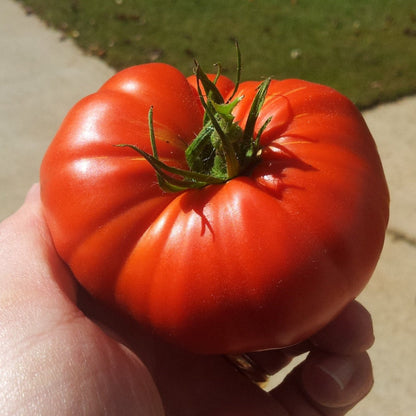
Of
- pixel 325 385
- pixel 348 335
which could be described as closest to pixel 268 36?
pixel 348 335

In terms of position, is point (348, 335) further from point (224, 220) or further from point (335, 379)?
point (224, 220)

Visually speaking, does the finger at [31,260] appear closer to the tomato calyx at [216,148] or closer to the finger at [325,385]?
the tomato calyx at [216,148]

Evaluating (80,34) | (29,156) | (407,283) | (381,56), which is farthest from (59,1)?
(407,283)

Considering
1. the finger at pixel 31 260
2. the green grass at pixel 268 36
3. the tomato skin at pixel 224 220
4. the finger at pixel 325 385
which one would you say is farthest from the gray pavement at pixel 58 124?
the finger at pixel 31 260

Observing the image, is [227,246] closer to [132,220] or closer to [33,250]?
[132,220]

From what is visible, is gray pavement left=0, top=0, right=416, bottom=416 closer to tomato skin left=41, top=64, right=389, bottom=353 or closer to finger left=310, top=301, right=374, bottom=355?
finger left=310, top=301, right=374, bottom=355

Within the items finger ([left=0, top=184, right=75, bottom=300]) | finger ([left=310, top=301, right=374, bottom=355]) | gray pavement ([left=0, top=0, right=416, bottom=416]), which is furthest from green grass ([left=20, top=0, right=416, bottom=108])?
finger ([left=0, top=184, right=75, bottom=300])
